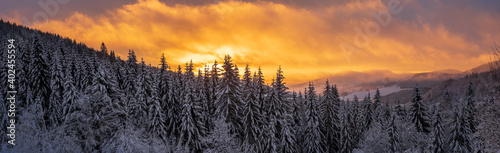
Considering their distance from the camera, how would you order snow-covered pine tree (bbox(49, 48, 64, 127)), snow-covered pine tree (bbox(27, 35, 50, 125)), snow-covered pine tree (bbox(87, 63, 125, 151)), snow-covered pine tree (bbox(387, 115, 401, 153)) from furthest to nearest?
snow-covered pine tree (bbox(27, 35, 50, 125))
snow-covered pine tree (bbox(49, 48, 64, 127))
snow-covered pine tree (bbox(387, 115, 401, 153))
snow-covered pine tree (bbox(87, 63, 125, 151))

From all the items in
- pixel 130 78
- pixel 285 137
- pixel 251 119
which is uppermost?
pixel 130 78

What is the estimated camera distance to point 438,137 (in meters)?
33.4

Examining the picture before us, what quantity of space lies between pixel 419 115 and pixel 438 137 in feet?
15.0

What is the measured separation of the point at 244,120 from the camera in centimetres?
3297

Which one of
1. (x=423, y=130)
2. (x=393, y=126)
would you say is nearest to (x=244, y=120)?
(x=393, y=126)

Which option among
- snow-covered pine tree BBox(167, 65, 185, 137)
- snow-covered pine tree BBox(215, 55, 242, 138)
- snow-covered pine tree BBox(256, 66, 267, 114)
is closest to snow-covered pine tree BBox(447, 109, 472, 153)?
snow-covered pine tree BBox(256, 66, 267, 114)

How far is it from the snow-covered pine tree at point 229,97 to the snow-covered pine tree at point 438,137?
26.7 meters

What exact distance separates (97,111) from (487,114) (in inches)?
1209

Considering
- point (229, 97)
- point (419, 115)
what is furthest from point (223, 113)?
point (419, 115)

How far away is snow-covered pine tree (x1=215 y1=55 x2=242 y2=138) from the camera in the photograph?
32875 millimetres

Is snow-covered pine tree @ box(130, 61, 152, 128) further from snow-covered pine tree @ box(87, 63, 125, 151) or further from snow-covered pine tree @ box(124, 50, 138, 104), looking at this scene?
snow-covered pine tree @ box(87, 63, 125, 151)

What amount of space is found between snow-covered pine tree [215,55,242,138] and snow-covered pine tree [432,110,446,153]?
26.7m

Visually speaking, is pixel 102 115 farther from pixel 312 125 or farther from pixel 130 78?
pixel 312 125

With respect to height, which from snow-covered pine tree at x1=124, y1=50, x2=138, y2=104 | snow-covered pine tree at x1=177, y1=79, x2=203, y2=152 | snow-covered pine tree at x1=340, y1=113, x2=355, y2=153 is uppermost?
snow-covered pine tree at x1=124, y1=50, x2=138, y2=104
